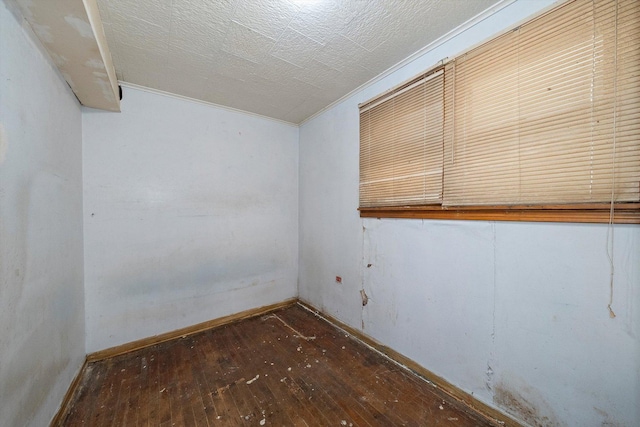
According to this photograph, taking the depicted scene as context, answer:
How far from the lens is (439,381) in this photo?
1823 millimetres

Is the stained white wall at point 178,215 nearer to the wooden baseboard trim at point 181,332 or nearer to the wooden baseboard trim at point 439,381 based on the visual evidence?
the wooden baseboard trim at point 181,332

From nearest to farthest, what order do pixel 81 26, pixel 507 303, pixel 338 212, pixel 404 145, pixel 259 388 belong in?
pixel 81 26
pixel 507 303
pixel 259 388
pixel 404 145
pixel 338 212

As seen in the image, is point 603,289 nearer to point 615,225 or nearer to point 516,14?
point 615,225

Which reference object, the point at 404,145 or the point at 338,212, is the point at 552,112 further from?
the point at 338,212

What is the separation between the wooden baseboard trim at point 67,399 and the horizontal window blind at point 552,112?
9.92 feet

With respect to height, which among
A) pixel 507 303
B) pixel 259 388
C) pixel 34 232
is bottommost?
pixel 259 388

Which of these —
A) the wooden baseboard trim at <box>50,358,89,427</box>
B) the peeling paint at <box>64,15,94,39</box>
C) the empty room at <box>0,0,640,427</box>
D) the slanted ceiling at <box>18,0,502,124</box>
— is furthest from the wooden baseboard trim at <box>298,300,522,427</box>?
the peeling paint at <box>64,15,94,39</box>

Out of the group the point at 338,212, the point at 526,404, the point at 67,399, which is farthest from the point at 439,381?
the point at 67,399

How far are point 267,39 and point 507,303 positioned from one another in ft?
8.06

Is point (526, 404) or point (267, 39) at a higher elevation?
point (267, 39)

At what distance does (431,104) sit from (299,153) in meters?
2.05

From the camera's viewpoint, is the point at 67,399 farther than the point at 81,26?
Yes

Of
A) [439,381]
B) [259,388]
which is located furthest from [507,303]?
[259,388]

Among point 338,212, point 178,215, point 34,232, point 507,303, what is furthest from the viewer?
point 338,212
